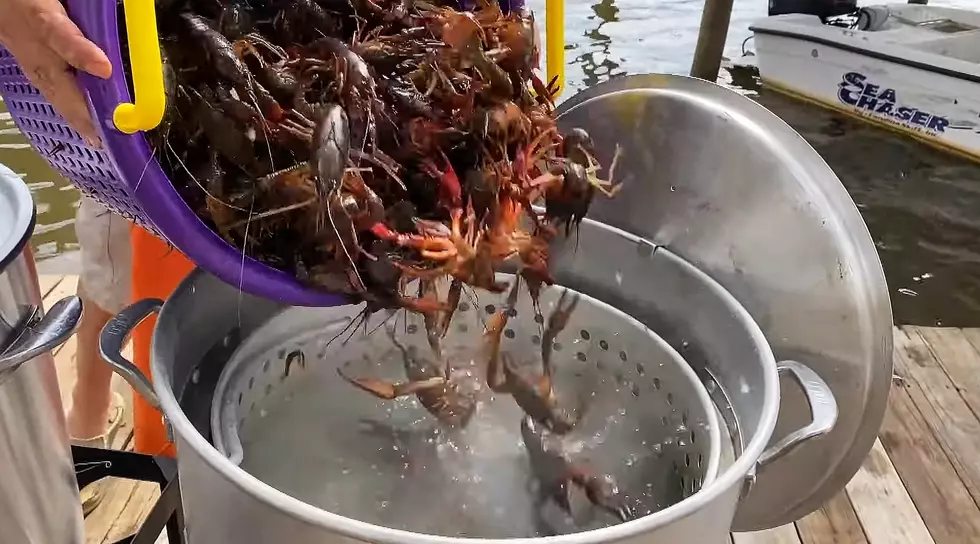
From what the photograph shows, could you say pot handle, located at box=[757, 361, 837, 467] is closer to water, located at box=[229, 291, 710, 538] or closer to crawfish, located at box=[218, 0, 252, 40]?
water, located at box=[229, 291, 710, 538]

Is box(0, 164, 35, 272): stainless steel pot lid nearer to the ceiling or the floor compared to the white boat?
nearer to the ceiling

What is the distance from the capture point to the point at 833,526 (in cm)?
160

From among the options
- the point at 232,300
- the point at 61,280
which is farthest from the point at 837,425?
the point at 61,280

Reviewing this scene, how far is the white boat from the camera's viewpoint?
3719 mm

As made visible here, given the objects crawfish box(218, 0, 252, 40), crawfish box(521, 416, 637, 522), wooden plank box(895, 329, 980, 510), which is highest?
crawfish box(218, 0, 252, 40)

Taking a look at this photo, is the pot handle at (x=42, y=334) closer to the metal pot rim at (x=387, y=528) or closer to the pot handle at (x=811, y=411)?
the metal pot rim at (x=387, y=528)

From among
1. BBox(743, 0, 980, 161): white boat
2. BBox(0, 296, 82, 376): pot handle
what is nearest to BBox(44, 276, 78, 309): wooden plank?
BBox(0, 296, 82, 376): pot handle

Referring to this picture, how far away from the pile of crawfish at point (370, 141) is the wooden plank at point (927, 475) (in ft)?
3.78

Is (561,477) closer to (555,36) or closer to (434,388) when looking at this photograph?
(434,388)

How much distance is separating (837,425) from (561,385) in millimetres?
301

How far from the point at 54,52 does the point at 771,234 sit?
27.3 inches

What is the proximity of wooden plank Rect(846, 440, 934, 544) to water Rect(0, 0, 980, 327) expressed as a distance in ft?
3.57

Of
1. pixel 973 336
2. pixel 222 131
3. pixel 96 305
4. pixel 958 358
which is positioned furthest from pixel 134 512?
pixel 973 336

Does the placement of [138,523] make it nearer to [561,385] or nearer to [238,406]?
[238,406]
